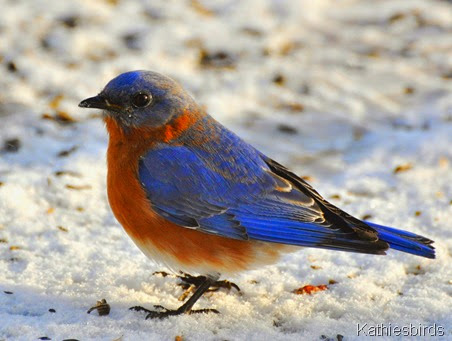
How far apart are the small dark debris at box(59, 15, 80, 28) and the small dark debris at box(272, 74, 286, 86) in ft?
7.61

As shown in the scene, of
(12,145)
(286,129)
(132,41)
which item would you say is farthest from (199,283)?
(132,41)

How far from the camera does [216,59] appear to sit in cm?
885

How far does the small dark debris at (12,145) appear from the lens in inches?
274

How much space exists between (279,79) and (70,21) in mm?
2446

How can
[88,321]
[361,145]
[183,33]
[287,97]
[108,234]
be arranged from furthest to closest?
[183,33], [287,97], [361,145], [108,234], [88,321]

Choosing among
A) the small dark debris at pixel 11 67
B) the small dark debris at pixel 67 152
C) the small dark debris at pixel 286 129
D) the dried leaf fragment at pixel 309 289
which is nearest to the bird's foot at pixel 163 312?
the dried leaf fragment at pixel 309 289

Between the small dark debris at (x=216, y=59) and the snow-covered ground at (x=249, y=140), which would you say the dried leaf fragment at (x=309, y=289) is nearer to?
the snow-covered ground at (x=249, y=140)

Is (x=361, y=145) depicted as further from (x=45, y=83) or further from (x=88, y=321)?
(x=88, y=321)

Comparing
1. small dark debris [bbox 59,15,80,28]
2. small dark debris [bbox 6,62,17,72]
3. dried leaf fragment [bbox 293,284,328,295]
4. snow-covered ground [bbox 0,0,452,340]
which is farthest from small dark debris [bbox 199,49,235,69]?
dried leaf fragment [bbox 293,284,328,295]

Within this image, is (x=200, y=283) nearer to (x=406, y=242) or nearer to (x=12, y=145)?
(x=406, y=242)

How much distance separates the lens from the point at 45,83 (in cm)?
798

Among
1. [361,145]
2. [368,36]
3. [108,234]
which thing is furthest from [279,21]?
[108,234]

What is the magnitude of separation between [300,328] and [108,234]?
1829 mm

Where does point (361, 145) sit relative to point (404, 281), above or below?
above
